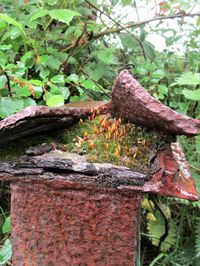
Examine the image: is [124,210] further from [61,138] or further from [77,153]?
[61,138]

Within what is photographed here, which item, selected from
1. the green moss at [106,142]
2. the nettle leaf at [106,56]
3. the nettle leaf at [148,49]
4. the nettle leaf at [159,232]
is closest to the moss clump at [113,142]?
the green moss at [106,142]

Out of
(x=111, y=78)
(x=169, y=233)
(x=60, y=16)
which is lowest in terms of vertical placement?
(x=169, y=233)

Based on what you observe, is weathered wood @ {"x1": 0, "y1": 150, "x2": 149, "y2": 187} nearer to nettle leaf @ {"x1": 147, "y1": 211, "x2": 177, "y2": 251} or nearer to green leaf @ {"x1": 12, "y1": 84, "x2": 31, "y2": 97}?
green leaf @ {"x1": 12, "y1": 84, "x2": 31, "y2": 97}

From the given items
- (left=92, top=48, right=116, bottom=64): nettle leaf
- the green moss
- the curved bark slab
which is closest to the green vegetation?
(left=92, top=48, right=116, bottom=64): nettle leaf

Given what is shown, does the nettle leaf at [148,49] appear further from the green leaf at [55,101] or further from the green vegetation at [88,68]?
the green leaf at [55,101]

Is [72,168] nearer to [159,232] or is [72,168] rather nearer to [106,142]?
[106,142]

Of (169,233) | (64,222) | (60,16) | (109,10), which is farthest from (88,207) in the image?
(109,10)

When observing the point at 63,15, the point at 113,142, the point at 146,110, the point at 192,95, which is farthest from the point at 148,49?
the point at 146,110

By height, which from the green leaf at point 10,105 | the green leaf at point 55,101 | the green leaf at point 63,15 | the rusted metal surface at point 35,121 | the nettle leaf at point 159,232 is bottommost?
the nettle leaf at point 159,232
